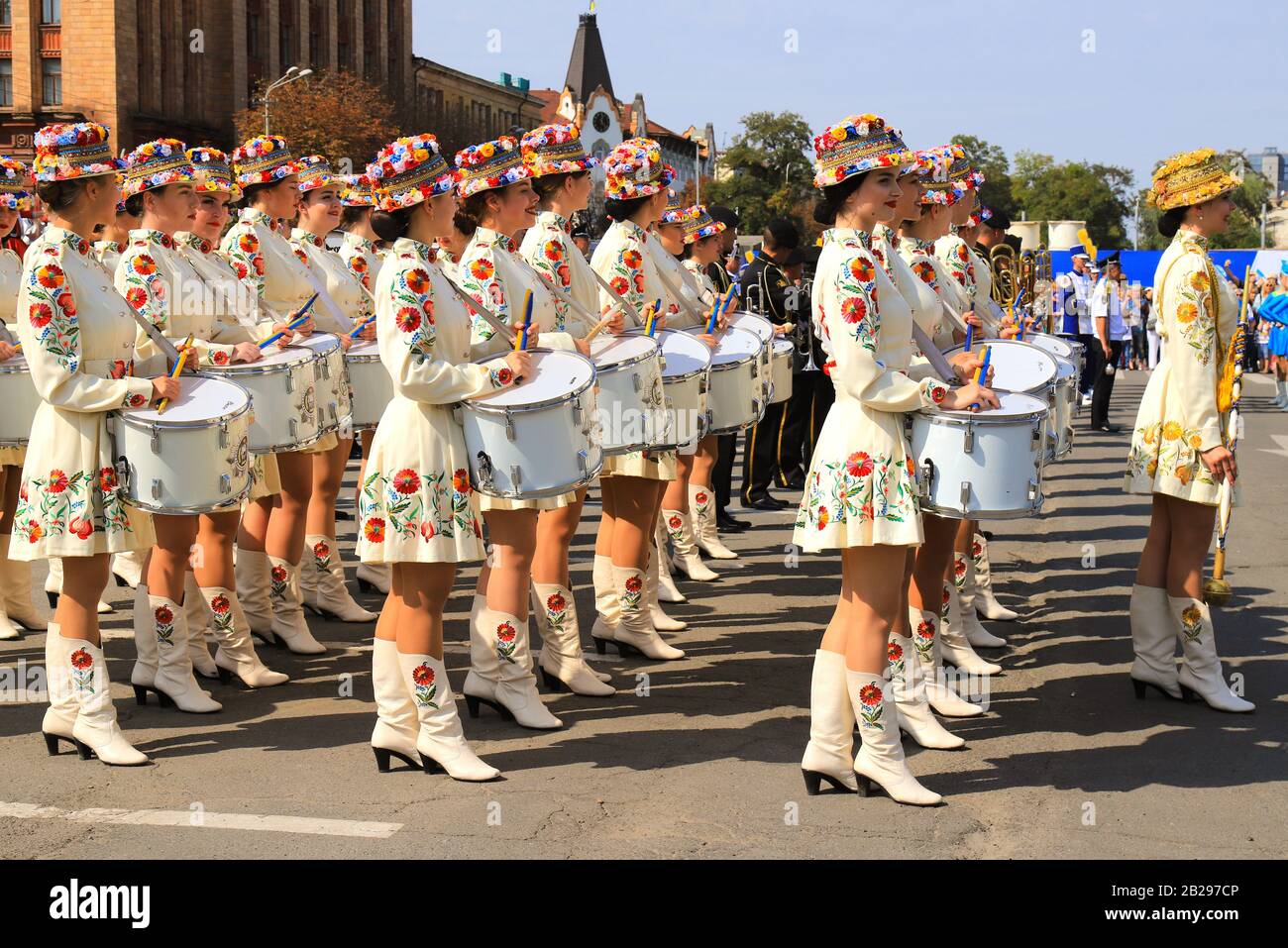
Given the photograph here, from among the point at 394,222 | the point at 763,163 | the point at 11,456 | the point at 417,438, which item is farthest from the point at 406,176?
the point at 763,163

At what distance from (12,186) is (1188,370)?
5.90 m

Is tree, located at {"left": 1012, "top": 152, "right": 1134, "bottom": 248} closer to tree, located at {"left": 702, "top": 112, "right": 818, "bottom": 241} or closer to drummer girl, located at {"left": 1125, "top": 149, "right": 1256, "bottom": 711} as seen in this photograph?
tree, located at {"left": 702, "top": 112, "right": 818, "bottom": 241}

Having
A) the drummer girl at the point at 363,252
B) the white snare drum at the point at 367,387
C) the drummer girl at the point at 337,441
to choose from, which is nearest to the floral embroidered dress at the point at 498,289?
the white snare drum at the point at 367,387

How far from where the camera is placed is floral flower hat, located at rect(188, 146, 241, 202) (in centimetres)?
734

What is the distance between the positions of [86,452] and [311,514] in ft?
10.1

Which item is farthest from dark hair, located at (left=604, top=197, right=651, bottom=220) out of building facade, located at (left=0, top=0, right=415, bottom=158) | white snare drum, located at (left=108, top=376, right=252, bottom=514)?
building facade, located at (left=0, top=0, right=415, bottom=158)

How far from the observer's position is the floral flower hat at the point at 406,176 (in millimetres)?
6191

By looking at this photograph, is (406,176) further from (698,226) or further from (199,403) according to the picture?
(698,226)

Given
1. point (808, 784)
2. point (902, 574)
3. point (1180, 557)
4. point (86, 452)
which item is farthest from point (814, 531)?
point (86, 452)

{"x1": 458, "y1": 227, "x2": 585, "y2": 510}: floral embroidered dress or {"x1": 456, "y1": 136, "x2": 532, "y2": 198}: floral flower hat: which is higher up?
{"x1": 456, "y1": 136, "x2": 532, "y2": 198}: floral flower hat

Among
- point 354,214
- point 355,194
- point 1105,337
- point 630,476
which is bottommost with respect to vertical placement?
point 630,476

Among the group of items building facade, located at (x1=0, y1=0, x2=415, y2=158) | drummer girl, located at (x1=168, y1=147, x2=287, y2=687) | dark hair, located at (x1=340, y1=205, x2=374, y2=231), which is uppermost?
building facade, located at (x1=0, y1=0, x2=415, y2=158)

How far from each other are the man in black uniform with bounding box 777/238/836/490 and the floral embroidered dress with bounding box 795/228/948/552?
8.19m

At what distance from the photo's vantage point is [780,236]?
13.5 meters
